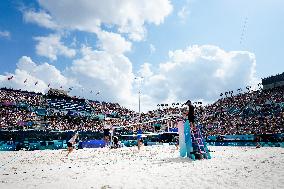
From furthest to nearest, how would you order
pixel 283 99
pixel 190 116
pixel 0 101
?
pixel 0 101, pixel 283 99, pixel 190 116

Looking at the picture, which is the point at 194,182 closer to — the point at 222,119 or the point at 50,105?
the point at 222,119

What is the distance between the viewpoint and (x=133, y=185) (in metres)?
8.12

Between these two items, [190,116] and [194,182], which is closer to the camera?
[194,182]

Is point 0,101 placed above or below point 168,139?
above

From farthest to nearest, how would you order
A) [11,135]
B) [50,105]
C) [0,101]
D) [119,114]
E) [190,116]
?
1. [119,114]
2. [50,105]
3. [0,101]
4. [11,135]
5. [190,116]

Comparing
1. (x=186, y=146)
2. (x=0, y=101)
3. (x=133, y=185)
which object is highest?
(x=0, y=101)

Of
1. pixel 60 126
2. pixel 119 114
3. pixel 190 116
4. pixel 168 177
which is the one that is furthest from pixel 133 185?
pixel 119 114

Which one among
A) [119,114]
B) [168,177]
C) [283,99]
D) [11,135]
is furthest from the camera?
[119,114]

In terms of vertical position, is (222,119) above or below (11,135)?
above

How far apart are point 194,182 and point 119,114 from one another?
57.6m

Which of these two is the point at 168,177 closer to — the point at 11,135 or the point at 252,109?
the point at 11,135

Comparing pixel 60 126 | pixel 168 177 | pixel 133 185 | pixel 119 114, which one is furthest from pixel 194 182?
pixel 119 114

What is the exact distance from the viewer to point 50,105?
2179 inches

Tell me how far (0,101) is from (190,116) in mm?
44726
